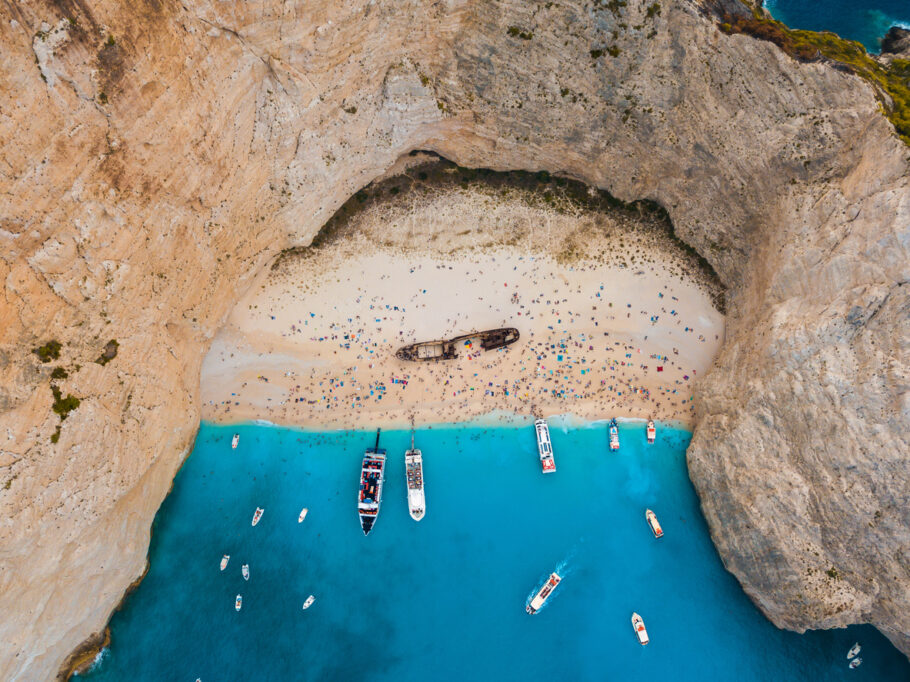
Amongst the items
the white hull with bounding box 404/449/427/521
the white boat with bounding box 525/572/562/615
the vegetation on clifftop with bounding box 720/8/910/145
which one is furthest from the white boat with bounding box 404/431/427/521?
the vegetation on clifftop with bounding box 720/8/910/145

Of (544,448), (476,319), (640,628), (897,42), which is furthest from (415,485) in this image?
(897,42)

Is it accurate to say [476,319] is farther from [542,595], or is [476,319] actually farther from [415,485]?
[542,595]

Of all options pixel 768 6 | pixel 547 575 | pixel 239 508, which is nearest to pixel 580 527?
pixel 547 575

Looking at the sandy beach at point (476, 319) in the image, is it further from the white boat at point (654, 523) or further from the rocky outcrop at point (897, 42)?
the rocky outcrop at point (897, 42)

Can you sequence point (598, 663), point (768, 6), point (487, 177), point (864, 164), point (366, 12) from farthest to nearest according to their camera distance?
point (768, 6) < point (487, 177) < point (598, 663) < point (366, 12) < point (864, 164)

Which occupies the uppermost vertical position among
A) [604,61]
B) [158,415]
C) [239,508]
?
[604,61]

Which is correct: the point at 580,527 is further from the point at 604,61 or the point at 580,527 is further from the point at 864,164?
the point at 604,61
